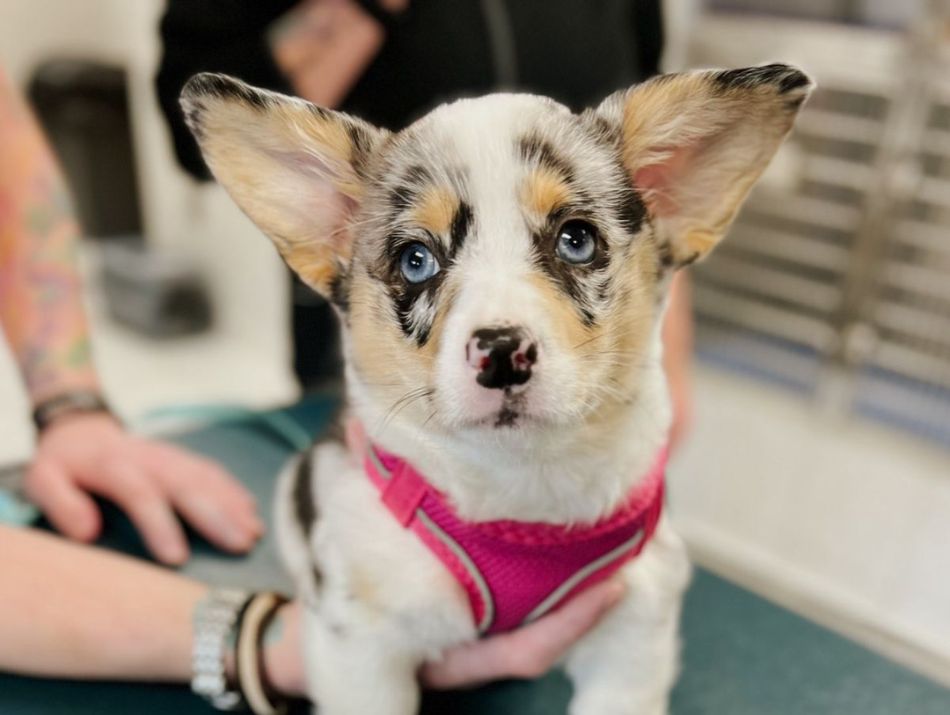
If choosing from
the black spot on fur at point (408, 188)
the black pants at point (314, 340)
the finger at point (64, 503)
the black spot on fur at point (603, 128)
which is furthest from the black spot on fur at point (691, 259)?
the finger at point (64, 503)

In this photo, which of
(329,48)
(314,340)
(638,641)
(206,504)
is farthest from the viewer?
(314,340)

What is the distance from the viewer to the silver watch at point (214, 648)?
2.66 ft

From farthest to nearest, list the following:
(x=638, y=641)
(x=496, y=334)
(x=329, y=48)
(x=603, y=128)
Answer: (x=329, y=48), (x=638, y=641), (x=603, y=128), (x=496, y=334)

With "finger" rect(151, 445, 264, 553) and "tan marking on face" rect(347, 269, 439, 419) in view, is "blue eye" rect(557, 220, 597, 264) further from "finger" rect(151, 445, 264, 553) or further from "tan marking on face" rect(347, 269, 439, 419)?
"finger" rect(151, 445, 264, 553)

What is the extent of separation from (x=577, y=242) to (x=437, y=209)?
0.10 meters

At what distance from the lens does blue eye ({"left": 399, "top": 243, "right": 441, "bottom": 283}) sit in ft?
2.02

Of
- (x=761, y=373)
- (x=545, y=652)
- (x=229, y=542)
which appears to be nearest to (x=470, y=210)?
(x=545, y=652)

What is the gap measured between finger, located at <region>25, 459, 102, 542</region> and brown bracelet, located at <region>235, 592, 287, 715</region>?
0.28 meters

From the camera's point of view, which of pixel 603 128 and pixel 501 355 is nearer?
pixel 501 355

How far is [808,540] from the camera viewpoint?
201 cm

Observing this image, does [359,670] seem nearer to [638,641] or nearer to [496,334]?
[638,641]

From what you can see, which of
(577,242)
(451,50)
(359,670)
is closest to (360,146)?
(577,242)

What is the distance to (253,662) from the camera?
2.66 ft

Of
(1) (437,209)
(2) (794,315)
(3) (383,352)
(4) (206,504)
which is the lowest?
(2) (794,315)
